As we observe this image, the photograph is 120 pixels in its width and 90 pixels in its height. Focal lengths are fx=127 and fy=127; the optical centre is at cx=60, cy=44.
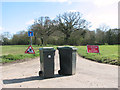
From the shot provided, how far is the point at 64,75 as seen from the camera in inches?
242

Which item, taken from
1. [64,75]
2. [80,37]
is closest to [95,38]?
[80,37]

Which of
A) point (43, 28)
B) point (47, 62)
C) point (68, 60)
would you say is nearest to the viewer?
point (47, 62)

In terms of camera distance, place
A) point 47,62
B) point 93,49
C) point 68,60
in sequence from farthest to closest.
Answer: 1. point 93,49
2. point 68,60
3. point 47,62

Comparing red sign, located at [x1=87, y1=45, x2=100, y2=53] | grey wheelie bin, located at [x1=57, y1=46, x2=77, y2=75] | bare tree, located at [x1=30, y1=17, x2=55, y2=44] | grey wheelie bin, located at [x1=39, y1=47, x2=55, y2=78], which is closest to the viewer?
grey wheelie bin, located at [x1=39, y1=47, x2=55, y2=78]

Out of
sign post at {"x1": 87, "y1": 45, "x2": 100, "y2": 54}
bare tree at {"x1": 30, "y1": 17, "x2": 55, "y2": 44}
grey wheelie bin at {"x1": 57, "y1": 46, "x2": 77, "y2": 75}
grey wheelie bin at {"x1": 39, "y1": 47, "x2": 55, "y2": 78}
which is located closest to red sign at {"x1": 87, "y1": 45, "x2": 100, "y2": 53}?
sign post at {"x1": 87, "y1": 45, "x2": 100, "y2": 54}

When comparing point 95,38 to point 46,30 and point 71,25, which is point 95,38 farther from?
point 46,30

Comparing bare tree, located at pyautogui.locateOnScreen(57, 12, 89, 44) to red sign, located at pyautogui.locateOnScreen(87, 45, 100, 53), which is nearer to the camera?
red sign, located at pyautogui.locateOnScreen(87, 45, 100, 53)

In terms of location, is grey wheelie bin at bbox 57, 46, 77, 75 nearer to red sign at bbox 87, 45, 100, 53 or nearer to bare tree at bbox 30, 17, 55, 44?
red sign at bbox 87, 45, 100, 53

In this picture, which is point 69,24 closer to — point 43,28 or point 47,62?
point 43,28

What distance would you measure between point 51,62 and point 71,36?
33.3 metres

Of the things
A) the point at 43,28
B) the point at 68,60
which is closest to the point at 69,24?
the point at 43,28

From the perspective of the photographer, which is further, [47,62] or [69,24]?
[69,24]

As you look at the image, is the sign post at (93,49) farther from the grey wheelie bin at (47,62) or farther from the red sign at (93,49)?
the grey wheelie bin at (47,62)

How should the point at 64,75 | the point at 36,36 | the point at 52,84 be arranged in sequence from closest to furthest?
the point at 52,84 < the point at 64,75 < the point at 36,36
